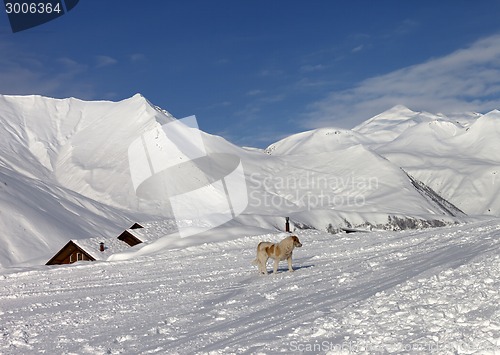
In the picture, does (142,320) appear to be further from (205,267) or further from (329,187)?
(329,187)

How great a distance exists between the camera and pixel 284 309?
37.6 feet

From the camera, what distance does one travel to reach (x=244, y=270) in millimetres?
19141

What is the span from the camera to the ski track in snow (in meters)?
8.67

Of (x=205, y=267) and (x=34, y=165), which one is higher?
(x=34, y=165)

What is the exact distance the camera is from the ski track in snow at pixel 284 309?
8.67 metres

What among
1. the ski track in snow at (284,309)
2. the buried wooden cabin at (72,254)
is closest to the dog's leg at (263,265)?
the ski track in snow at (284,309)

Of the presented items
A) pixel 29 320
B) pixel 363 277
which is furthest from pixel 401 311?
pixel 29 320

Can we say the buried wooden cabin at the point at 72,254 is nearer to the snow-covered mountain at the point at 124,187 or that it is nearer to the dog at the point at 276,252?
the dog at the point at 276,252

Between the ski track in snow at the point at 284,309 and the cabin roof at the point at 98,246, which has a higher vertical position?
the cabin roof at the point at 98,246

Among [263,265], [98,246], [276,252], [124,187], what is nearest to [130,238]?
[98,246]

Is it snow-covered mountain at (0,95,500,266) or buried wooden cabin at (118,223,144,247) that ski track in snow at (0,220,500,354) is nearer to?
buried wooden cabin at (118,223,144,247)

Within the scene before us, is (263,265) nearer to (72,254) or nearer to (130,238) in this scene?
(130,238)

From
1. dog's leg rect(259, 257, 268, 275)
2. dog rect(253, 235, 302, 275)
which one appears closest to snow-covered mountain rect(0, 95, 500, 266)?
dog's leg rect(259, 257, 268, 275)

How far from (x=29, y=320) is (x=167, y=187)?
419 feet
